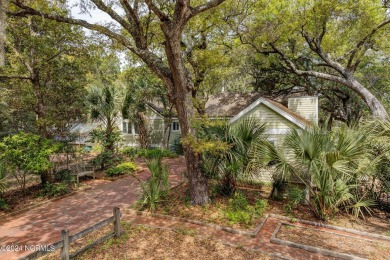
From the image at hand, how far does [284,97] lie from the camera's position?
65.6 feet

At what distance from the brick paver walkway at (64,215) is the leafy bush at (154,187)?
1.08m

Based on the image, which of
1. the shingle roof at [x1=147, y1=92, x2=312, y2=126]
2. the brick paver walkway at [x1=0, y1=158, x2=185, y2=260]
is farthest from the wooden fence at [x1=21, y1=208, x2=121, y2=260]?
the shingle roof at [x1=147, y1=92, x2=312, y2=126]

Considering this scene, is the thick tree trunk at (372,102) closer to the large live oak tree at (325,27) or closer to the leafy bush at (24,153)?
the large live oak tree at (325,27)

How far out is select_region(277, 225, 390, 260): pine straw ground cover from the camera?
18.3 feet

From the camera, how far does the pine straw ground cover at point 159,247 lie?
5.41 meters

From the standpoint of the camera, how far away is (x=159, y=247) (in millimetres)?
5793

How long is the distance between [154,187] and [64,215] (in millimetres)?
3225

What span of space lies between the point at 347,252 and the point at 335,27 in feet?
46.3

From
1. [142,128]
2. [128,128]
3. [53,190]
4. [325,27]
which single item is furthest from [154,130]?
[325,27]

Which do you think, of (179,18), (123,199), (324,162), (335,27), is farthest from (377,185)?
(335,27)

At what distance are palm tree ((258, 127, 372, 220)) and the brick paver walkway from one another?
20.2ft

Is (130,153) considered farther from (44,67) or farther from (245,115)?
(245,115)

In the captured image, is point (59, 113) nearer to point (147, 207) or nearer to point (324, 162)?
point (147, 207)

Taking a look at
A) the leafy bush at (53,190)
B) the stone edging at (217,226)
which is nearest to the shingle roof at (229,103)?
the stone edging at (217,226)
